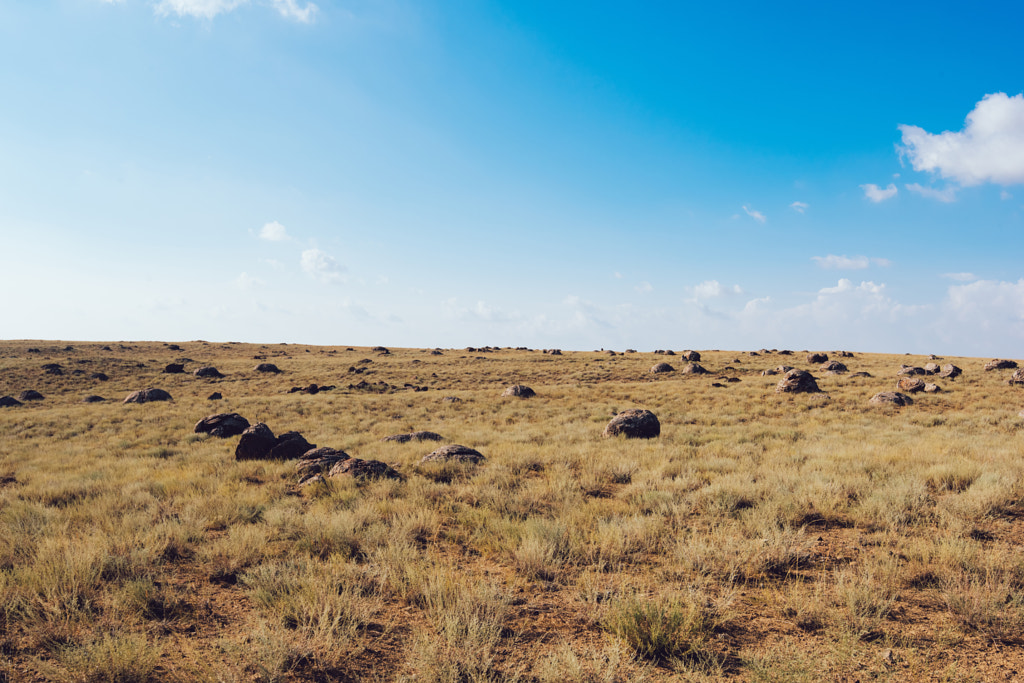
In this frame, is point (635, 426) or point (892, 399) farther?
point (892, 399)

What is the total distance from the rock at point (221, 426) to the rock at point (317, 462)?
23.4 feet

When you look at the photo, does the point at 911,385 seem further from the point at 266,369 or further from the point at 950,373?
the point at 266,369

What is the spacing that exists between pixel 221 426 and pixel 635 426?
47.5 ft

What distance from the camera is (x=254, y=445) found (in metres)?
11.9

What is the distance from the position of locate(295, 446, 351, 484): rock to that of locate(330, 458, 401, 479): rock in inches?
14.3

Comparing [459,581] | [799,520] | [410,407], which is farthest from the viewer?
[410,407]

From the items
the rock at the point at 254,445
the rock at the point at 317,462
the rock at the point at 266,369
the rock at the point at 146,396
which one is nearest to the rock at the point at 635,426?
the rock at the point at 317,462

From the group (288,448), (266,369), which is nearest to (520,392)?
(288,448)

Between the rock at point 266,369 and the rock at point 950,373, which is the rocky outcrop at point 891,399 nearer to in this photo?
the rock at point 950,373

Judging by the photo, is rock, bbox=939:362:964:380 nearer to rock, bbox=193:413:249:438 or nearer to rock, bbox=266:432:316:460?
rock, bbox=266:432:316:460

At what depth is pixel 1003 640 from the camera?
3.75 meters

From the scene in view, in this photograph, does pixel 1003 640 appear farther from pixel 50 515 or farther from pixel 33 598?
pixel 50 515

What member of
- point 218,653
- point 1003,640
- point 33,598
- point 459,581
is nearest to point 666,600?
point 459,581

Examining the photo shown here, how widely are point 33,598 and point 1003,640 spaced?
30.0 feet
